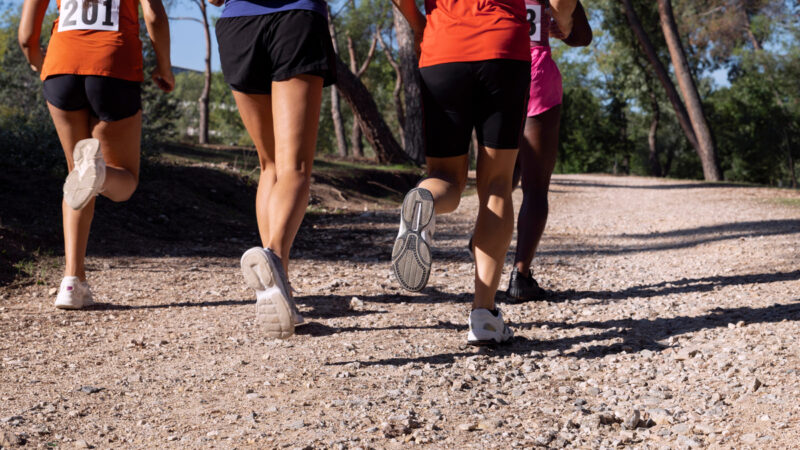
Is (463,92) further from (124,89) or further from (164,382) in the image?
(124,89)

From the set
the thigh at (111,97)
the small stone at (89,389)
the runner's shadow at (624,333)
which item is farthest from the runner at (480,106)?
the thigh at (111,97)

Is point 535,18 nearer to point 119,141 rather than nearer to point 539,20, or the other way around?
point 539,20

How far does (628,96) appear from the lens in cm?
3497

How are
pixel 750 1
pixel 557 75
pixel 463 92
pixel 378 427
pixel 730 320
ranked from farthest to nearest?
1. pixel 750 1
2. pixel 557 75
3. pixel 730 320
4. pixel 463 92
5. pixel 378 427

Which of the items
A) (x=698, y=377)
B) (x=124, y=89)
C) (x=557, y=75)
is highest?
(x=557, y=75)

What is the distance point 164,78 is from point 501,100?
7.17 ft

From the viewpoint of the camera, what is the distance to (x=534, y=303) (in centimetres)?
428

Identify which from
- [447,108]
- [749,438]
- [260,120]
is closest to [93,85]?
[260,120]

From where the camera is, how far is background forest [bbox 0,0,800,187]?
13.9 m

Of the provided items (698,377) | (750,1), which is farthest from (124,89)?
(750,1)

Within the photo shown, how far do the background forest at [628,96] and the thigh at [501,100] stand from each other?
595cm

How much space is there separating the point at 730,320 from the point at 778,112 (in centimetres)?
4321

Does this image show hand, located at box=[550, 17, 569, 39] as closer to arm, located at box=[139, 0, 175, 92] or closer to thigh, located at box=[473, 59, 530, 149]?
thigh, located at box=[473, 59, 530, 149]

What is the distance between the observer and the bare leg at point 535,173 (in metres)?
4.20
